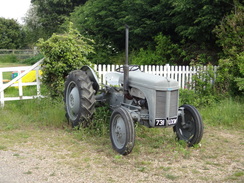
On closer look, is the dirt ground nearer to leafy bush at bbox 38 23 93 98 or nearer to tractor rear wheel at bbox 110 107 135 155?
tractor rear wheel at bbox 110 107 135 155

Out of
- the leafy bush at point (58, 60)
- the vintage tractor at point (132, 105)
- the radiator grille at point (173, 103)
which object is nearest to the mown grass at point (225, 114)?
the vintage tractor at point (132, 105)

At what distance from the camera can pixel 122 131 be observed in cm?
517

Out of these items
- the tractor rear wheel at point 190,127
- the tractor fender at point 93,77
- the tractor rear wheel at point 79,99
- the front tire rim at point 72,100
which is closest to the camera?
the tractor rear wheel at point 190,127

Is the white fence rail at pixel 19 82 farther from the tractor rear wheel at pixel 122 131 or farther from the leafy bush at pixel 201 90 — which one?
the leafy bush at pixel 201 90

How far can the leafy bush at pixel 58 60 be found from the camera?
8.10 m

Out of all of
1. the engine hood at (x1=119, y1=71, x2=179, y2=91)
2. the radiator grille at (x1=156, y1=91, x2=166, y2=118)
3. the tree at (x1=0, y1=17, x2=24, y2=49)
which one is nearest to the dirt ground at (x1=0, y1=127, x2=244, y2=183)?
the radiator grille at (x1=156, y1=91, x2=166, y2=118)

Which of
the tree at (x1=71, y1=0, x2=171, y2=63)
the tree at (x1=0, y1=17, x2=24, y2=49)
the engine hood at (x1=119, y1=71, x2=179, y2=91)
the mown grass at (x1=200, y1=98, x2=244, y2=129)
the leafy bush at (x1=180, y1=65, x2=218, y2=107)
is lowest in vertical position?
the mown grass at (x1=200, y1=98, x2=244, y2=129)

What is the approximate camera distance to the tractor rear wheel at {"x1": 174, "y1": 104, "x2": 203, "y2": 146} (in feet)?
17.9

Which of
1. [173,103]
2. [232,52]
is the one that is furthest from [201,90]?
[173,103]

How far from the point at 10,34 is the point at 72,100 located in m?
43.4

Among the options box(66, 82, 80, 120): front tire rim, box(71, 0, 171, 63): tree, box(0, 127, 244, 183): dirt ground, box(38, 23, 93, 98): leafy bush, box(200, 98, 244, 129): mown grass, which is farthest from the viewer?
box(71, 0, 171, 63): tree

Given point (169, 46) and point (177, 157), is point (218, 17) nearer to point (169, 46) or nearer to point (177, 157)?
point (169, 46)

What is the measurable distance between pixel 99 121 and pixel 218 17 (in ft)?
23.2

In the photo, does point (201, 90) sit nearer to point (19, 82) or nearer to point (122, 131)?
point (122, 131)
